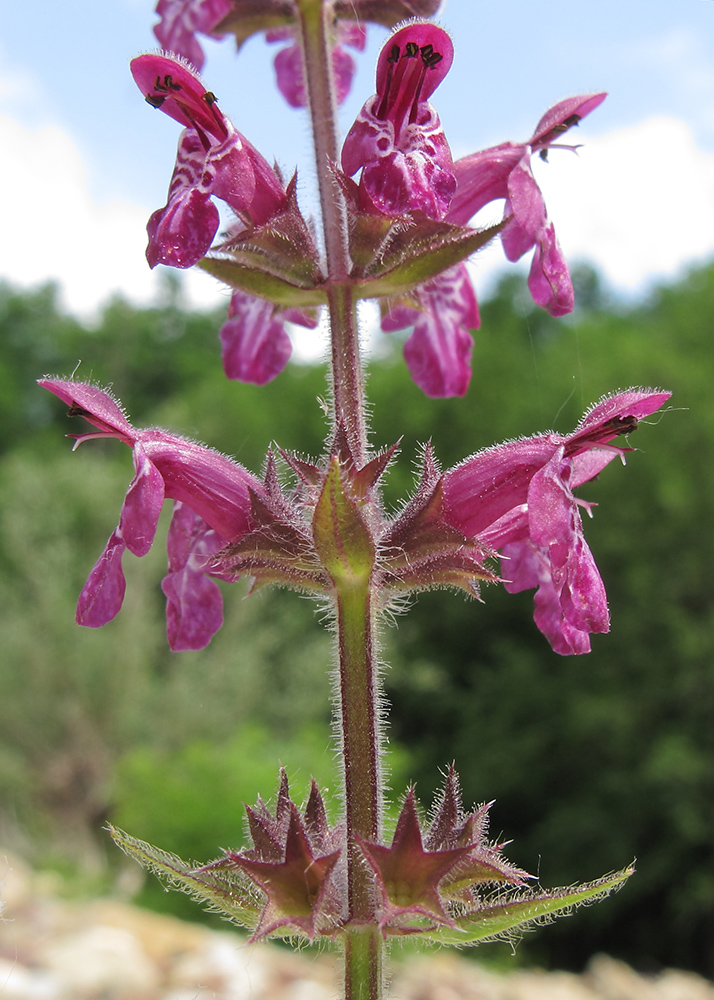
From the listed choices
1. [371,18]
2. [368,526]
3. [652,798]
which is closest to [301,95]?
[371,18]

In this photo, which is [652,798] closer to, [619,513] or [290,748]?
[619,513]

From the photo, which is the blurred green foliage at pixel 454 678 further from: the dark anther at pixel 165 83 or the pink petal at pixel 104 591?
the dark anther at pixel 165 83

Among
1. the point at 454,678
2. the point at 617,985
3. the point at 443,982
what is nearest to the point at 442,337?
the point at 443,982

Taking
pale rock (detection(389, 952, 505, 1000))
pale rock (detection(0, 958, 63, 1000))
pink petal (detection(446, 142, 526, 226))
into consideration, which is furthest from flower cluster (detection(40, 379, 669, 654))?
pale rock (detection(389, 952, 505, 1000))

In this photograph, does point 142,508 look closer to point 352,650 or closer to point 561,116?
point 352,650

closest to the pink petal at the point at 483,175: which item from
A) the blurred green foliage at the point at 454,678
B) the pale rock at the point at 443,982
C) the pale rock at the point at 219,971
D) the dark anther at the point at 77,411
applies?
the dark anther at the point at 77,411

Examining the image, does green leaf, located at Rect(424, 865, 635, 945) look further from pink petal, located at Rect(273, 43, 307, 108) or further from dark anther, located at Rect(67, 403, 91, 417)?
pink petal, located at Rect(273, 43, 307, 108)
